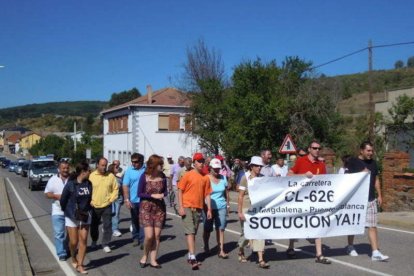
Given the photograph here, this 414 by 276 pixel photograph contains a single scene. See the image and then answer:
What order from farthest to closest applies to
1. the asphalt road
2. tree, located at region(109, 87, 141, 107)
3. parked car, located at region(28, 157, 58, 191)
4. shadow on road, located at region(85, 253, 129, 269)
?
tree, located at region(109, 87, 141, 107) < parked car, located at region(28, 157, 58, 191) < shadow on road, located at region(85, 253, 129, 269) < the asphalt road

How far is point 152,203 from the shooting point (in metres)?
8.59

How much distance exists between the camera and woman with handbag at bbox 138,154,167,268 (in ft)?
28.0

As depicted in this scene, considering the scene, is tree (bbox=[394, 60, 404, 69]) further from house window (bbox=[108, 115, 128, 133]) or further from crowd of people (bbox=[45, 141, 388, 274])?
crowd of people (bbox=[45, 141, 388, 274])

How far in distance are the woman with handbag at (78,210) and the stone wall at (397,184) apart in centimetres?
1138

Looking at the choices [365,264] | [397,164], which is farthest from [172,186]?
[365,264]

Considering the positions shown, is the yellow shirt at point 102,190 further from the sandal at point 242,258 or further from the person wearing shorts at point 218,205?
the sandal at point 242,258

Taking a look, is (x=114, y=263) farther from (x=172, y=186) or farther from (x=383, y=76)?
(x=383, y=76)

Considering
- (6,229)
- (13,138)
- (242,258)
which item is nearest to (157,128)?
(6,229)

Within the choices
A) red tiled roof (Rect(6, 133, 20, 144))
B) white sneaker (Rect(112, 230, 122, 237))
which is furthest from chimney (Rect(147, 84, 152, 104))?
red tiled roof (Rect(6, 133, 20, 144))

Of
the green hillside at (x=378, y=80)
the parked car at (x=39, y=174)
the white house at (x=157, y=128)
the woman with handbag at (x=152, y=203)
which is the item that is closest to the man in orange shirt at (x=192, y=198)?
the woman with handbag at (x=152, y=203)

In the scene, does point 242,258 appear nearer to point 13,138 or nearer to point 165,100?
point 165,100

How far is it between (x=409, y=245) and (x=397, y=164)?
699 centimetres

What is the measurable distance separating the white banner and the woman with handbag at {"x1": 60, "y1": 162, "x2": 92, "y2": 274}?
8.46 ft

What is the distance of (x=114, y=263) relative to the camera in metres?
9.41
